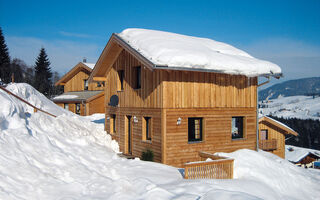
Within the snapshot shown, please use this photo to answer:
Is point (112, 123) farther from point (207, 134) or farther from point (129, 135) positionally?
point (207, 134)

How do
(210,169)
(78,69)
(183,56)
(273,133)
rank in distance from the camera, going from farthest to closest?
(78,69), (273,133), (183,56), (210,169)

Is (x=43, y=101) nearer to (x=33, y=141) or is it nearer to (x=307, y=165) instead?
(x=33, y=141)

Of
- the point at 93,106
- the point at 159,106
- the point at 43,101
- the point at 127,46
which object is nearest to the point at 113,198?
the point at 159,106

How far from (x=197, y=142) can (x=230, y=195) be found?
598 centimetres

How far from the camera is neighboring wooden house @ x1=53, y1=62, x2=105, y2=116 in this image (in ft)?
91.5

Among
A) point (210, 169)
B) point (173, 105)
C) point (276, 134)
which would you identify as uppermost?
point (173, 105)

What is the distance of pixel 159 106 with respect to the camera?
12305 mm

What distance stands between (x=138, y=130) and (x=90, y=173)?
4.90m

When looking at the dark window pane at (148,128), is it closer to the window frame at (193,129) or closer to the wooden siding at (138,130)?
the wooden siding at (138,130)

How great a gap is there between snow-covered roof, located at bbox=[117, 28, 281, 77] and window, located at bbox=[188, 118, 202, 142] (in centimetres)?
255

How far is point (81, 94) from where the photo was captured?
98.5 ft

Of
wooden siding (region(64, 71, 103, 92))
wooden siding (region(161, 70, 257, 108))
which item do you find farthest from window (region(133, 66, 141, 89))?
wooden siding (region(64, 71, 103, 92))

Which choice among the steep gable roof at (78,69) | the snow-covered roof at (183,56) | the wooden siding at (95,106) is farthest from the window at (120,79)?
the steep gable roof at (78,69)

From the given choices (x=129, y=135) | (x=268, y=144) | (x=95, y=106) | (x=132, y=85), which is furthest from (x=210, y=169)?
(x=95, y=106)
